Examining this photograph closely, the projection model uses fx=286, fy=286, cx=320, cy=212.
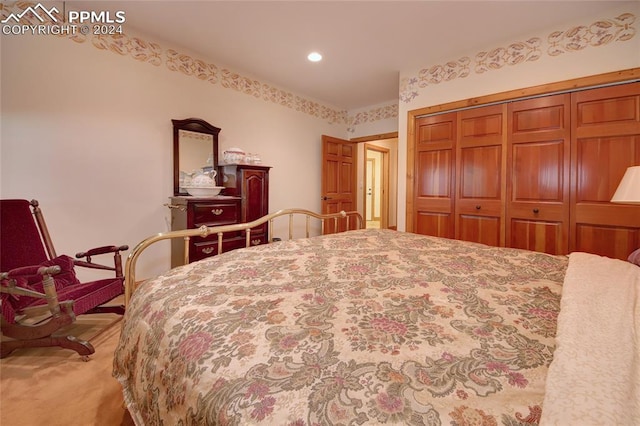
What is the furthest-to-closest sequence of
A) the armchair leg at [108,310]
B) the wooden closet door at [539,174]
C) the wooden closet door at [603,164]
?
the wooden closet door at [539,174], the wooden closet door at [603,164], the armchair leg at [108,310]

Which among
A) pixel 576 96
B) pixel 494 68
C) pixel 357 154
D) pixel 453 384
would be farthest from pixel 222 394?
pixel 357 154

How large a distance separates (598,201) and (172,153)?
394cm

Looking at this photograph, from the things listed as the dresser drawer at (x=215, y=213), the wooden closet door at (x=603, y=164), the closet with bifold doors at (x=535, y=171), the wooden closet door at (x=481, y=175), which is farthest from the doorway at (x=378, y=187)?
the wooden closet door at (x=603, y=164)

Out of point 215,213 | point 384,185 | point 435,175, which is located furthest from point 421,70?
point 384,185

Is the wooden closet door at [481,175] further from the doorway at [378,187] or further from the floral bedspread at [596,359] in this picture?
the doorway at [378,187]

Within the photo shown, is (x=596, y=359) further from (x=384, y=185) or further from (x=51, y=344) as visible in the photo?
(x=384, y=185)

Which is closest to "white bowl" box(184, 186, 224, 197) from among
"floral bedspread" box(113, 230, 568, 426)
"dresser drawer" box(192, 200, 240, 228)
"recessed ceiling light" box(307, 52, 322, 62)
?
"dresser drawer" box(192, 200, 240, 228)

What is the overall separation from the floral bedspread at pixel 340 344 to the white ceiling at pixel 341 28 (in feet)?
7.10

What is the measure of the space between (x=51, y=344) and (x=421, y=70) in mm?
4076

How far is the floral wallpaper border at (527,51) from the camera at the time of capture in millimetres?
2322

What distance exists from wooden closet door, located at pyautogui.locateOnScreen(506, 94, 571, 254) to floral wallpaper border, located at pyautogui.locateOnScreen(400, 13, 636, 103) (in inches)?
16.9

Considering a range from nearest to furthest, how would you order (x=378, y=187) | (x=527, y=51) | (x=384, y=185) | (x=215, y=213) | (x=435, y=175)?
(x=527, y=51), (x=215, y=213), (x=435, y=175), (x=384, y=185), (x=378, y=187)

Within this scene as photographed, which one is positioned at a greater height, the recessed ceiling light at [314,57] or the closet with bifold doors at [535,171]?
the recessed ceiling light at [314,57]

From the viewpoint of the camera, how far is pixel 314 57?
3.12 meters
